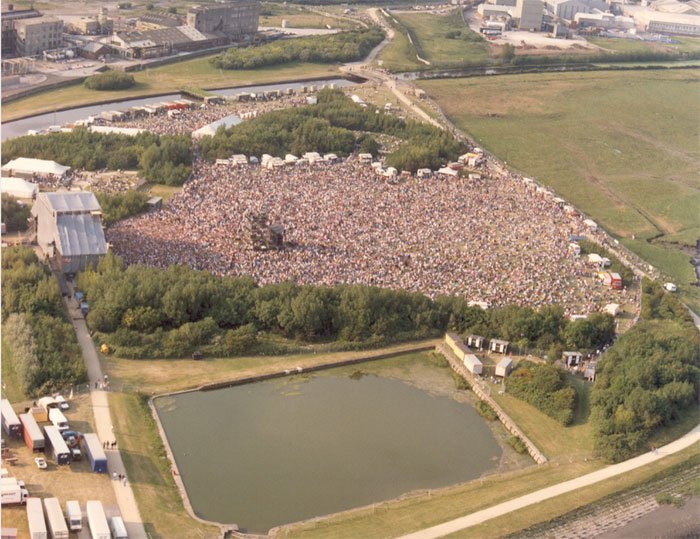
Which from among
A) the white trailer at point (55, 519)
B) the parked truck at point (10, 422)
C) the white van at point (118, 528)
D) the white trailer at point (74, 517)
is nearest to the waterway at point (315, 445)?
the white van at point (118, 528)

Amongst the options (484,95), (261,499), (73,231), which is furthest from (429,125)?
(261,499)

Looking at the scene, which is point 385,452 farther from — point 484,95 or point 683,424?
point 484,95

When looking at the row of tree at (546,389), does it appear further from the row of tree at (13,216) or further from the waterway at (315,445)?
the row of tree at (13,216)

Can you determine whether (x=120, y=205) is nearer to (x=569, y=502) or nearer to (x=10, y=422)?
(x=10, y=422)

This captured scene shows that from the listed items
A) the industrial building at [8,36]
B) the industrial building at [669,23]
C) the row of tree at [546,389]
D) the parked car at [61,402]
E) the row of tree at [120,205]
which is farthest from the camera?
the industrial building at [669,23]

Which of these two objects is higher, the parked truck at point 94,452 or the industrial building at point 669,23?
the parked truck at point 94,452

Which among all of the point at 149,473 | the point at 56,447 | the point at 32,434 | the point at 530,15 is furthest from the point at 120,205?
the point at 530,15
